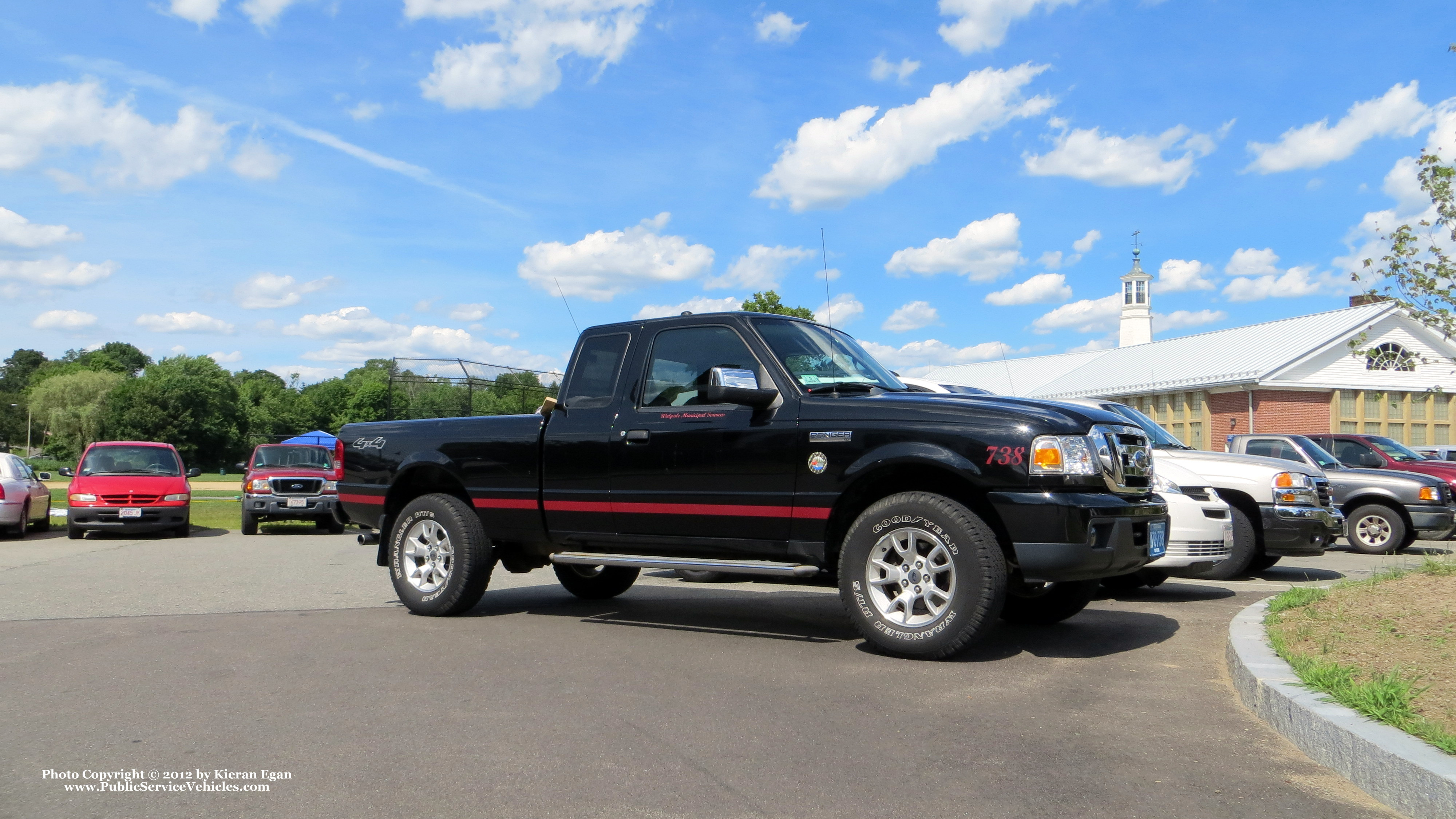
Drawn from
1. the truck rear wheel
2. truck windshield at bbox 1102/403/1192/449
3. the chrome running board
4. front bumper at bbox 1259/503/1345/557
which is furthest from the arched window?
the chrome running board

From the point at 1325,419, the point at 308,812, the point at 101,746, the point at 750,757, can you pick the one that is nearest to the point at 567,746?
the point at 750,757

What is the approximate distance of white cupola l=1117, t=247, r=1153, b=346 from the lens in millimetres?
62938

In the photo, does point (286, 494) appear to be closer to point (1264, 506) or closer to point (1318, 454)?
point (1264, 506)

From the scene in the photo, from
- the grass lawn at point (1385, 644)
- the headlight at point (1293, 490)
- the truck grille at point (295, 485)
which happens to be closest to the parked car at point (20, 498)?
the truck grille at point (295, 485)

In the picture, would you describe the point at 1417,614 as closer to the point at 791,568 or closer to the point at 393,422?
the point at 791,568

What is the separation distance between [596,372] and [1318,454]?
12785 mm

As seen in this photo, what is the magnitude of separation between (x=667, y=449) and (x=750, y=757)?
3037 mm

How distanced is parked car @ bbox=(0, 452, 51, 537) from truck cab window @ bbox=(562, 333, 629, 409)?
575 inches

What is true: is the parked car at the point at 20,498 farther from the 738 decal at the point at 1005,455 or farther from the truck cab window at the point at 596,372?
the 738 decal at the point at 1005,455

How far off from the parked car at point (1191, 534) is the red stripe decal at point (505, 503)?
463cm

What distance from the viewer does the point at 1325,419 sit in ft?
116

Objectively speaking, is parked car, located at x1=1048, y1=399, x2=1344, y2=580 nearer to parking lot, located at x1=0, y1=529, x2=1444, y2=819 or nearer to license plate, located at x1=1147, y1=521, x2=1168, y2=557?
parking lot, located at x1=0, y1=529, x2=1444, y2=819

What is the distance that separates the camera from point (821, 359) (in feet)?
23.9

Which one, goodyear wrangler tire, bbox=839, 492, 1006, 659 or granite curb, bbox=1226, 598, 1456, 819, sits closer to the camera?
granite curb, bbox=1226, 598, 1456, 819
